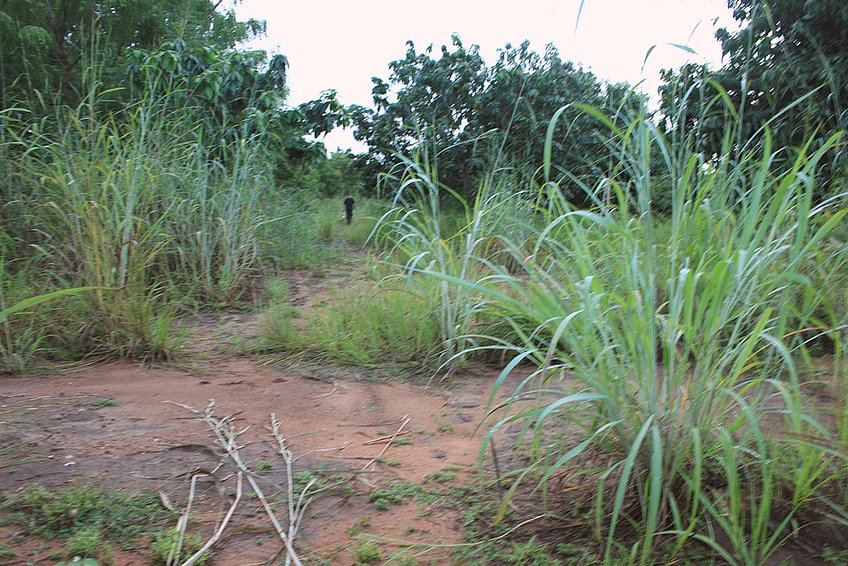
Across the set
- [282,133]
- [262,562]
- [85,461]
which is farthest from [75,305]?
[282,133]

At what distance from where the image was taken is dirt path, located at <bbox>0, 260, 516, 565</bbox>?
6.11 feet

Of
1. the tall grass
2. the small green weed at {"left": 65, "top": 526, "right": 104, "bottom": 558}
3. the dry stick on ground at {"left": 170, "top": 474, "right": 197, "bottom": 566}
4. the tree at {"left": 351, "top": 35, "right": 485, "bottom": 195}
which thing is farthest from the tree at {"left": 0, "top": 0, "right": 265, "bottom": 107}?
the small green weed at {"left": 65, "top": 526, "right": 104, "bottom": 558}

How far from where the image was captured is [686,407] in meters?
1.80

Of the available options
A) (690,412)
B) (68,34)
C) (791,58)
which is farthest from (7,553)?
(68,34)

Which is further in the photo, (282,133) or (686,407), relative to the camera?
(282,133)

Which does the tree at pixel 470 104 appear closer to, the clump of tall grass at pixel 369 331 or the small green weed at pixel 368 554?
the clump of tall grass at pixel 369 331

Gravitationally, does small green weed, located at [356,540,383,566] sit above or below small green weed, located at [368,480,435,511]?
below

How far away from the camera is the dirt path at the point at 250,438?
6.11ft

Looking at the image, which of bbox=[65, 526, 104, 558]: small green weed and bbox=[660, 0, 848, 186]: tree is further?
bbox=[660, 0, 848, 186]: tree

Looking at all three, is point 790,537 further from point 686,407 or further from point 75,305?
point 75,305

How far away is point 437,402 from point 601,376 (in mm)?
1240

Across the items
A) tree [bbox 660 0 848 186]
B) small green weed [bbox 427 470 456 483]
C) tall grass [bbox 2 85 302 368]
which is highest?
tree [bbox 660 0 848 186]

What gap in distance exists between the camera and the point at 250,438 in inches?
94.4

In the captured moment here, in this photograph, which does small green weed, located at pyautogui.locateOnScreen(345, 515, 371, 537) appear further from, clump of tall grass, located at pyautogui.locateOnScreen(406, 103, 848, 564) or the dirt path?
clump of tall grass, located at pyautogui.locateOnScreen(406, 103, 848, 564)
